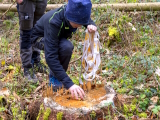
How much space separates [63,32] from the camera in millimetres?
2666

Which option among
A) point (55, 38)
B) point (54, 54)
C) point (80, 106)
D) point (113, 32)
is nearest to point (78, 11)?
point (55, 38)

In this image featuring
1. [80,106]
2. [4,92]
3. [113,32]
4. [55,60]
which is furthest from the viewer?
[113,32]

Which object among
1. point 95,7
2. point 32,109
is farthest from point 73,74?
point 95,7

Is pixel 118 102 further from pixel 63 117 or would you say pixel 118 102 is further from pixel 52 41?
pixel 52 41

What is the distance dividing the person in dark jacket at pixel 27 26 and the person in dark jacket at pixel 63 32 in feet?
2.21

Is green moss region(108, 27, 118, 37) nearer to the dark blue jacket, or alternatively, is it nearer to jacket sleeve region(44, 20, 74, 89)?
the dark blue jacket

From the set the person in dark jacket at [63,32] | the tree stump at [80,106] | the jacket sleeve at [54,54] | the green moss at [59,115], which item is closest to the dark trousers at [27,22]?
the person in dark jacket at [63,32]

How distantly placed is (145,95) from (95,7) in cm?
290

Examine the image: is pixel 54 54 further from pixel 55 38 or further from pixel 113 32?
pixel 113 32

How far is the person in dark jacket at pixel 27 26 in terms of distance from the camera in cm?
322

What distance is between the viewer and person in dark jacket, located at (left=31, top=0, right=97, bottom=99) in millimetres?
2307

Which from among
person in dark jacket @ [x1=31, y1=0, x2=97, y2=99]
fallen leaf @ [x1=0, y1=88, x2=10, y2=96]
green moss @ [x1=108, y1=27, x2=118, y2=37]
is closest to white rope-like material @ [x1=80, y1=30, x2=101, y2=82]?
person in dark jacket @ [x1=31, y1=0, x2=97, y2=99]

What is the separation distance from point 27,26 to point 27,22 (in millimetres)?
60

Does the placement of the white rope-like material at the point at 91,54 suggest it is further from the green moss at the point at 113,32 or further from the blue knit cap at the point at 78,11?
the green moss at the point at 113,32
